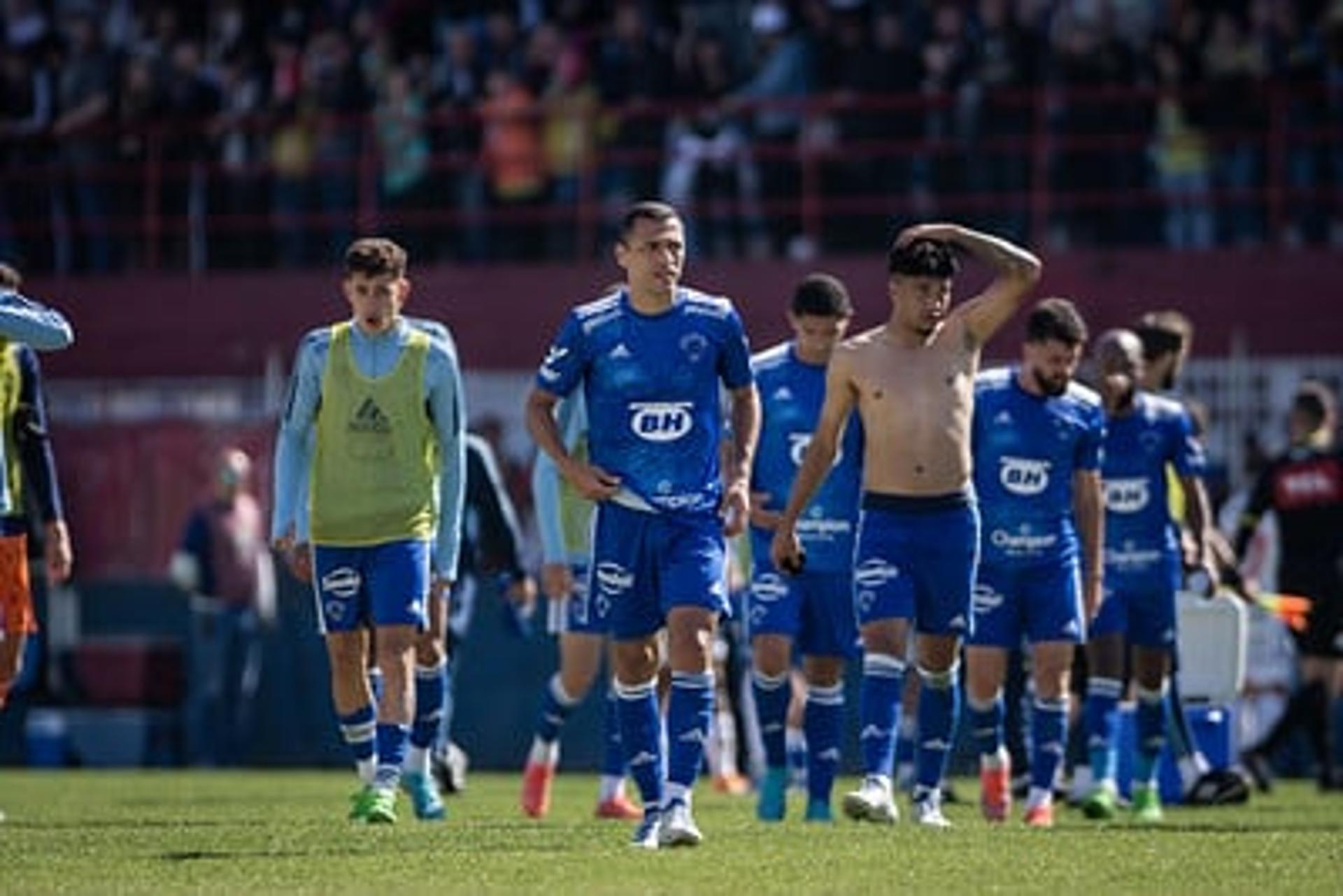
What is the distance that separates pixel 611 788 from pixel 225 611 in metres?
10.8

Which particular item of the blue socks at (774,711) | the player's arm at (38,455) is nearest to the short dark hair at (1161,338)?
the blue socks at (774,711)

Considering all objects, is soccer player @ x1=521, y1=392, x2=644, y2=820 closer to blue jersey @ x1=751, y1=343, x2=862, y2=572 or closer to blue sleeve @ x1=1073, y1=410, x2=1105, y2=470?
blue jersey @ x1=751, y1=343, x2=862, y2=572

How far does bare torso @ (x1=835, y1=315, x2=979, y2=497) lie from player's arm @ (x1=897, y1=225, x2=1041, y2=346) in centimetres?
9

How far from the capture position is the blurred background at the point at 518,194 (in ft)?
100.0

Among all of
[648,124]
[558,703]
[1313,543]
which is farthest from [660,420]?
[648,124]

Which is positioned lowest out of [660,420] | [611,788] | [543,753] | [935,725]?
[611,788]

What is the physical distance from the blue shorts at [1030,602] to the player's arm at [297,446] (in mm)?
3428

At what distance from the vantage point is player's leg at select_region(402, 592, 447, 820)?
62.6ft

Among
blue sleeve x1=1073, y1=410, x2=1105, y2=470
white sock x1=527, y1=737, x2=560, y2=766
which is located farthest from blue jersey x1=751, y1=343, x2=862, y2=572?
white sock x1=527, y1=737, x2=560, y2=766

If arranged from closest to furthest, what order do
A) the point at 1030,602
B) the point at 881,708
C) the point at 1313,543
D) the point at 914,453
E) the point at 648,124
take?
Answer: the point at 914,453
the point at 881,708
the point at 1030,602
the point at 1313,543
the point at 648,124

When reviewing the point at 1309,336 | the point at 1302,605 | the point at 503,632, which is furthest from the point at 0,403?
the point at 1309,336

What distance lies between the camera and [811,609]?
19.3 meters

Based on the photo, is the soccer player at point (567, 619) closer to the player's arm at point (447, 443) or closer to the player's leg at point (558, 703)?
the player's leg at point (558, 703)

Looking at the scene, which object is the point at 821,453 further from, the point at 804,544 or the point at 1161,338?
the point at 1161,338
